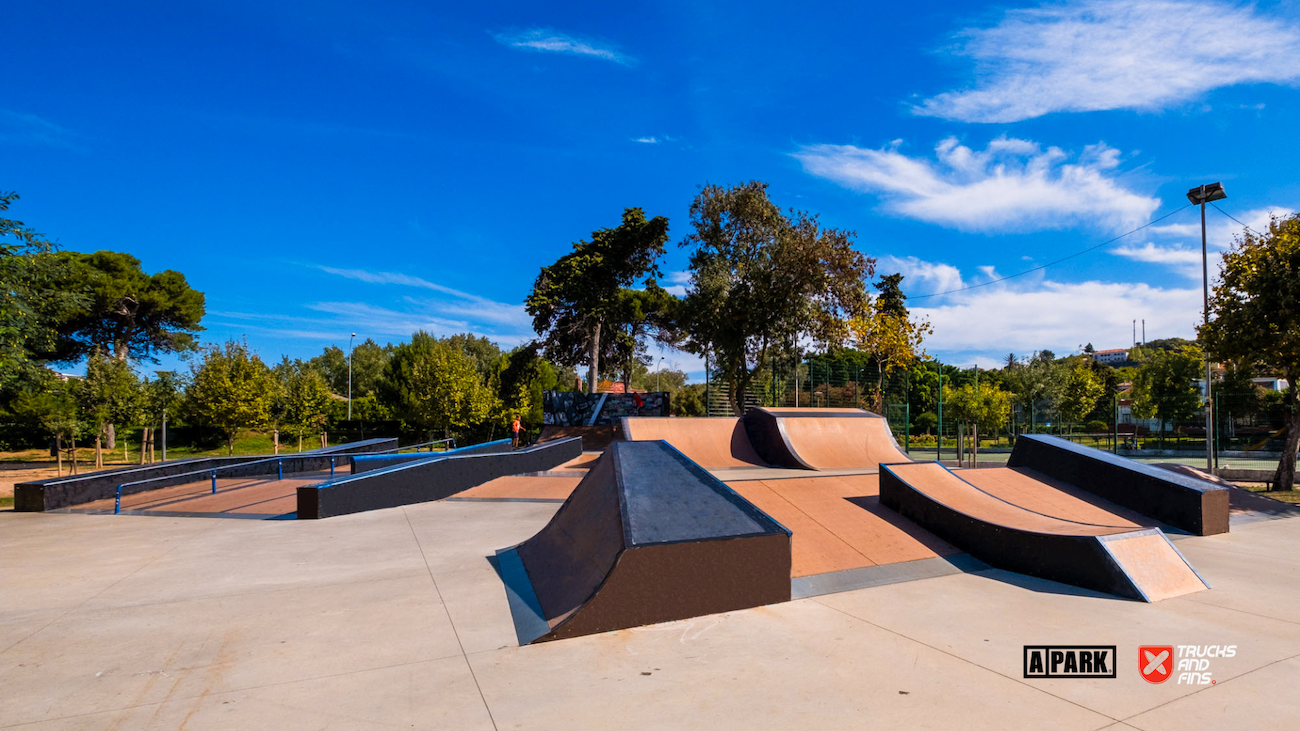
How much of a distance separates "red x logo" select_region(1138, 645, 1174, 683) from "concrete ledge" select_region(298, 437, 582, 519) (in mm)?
9889

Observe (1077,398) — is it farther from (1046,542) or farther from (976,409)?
(1046,542)

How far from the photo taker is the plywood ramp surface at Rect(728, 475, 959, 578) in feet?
20.4

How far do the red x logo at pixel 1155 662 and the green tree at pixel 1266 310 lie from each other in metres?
12.1

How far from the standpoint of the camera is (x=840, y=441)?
13.4 m

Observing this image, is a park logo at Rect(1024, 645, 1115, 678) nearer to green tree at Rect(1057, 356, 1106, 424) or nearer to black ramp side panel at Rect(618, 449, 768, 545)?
black ramp side panel at Rect(618, 449, 768, 545)

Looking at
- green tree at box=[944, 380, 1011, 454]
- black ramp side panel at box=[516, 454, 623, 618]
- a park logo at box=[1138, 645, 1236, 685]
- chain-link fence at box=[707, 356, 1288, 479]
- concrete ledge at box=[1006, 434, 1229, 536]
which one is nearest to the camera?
a park logo at box=[1138, 645, 1236, 685]

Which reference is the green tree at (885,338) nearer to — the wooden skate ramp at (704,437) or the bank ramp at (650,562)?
the wooden skate ramp at (704,437)

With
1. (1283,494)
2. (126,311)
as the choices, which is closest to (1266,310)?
(1283,494)

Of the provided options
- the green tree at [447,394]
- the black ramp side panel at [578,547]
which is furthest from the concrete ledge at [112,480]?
the green tree at [447,394]

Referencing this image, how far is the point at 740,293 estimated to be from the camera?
23.6m

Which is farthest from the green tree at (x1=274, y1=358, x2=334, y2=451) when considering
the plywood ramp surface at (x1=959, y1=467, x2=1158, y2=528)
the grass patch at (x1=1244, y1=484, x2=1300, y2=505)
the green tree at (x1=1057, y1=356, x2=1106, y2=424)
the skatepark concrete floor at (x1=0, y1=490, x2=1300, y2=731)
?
the green tree at (x1=1057, y1=356, x2=1106, y2=424)

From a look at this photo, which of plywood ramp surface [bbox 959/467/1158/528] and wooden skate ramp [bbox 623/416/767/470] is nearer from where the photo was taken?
plywood ramp surface [bbox 959/467/1158/528]

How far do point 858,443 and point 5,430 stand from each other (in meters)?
40.6

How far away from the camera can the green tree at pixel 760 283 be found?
73.7ft
